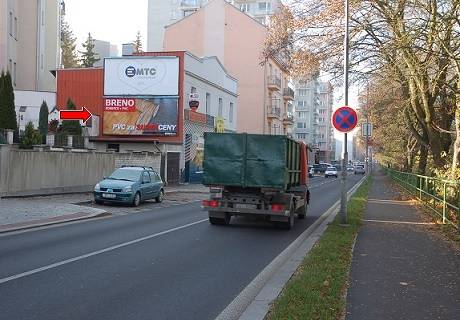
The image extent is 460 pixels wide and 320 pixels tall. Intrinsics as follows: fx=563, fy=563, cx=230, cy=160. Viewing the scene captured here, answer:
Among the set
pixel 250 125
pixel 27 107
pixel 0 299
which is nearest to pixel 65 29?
pixel 250 125

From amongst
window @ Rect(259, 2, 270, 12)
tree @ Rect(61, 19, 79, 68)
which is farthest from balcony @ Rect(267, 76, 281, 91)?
tree @ Rect(61, 19, 79, 68)

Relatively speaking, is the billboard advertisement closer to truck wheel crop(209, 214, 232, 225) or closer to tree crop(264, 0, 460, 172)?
tree crop(264, 0, 460, 172)

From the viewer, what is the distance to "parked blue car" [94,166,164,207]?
21062 millimetres

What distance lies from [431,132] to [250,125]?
40675mm

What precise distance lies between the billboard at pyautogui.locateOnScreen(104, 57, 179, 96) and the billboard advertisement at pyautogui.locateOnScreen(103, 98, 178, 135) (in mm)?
608

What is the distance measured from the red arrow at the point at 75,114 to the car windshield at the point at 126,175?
45.5ft

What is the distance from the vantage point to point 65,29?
93.3 meters

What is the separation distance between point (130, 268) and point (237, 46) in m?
54.9

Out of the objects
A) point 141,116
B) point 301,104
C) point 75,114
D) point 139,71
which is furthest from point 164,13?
point 75,114

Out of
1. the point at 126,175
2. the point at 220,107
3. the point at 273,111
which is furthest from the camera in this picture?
the point at 273,111

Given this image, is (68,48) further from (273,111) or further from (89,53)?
(273,111)

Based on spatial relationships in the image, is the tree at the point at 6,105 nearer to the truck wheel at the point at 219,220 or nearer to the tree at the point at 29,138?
the tree at the point at 29,138

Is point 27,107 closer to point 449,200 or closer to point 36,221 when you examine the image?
point 36,221

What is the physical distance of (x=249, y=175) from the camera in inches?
594
